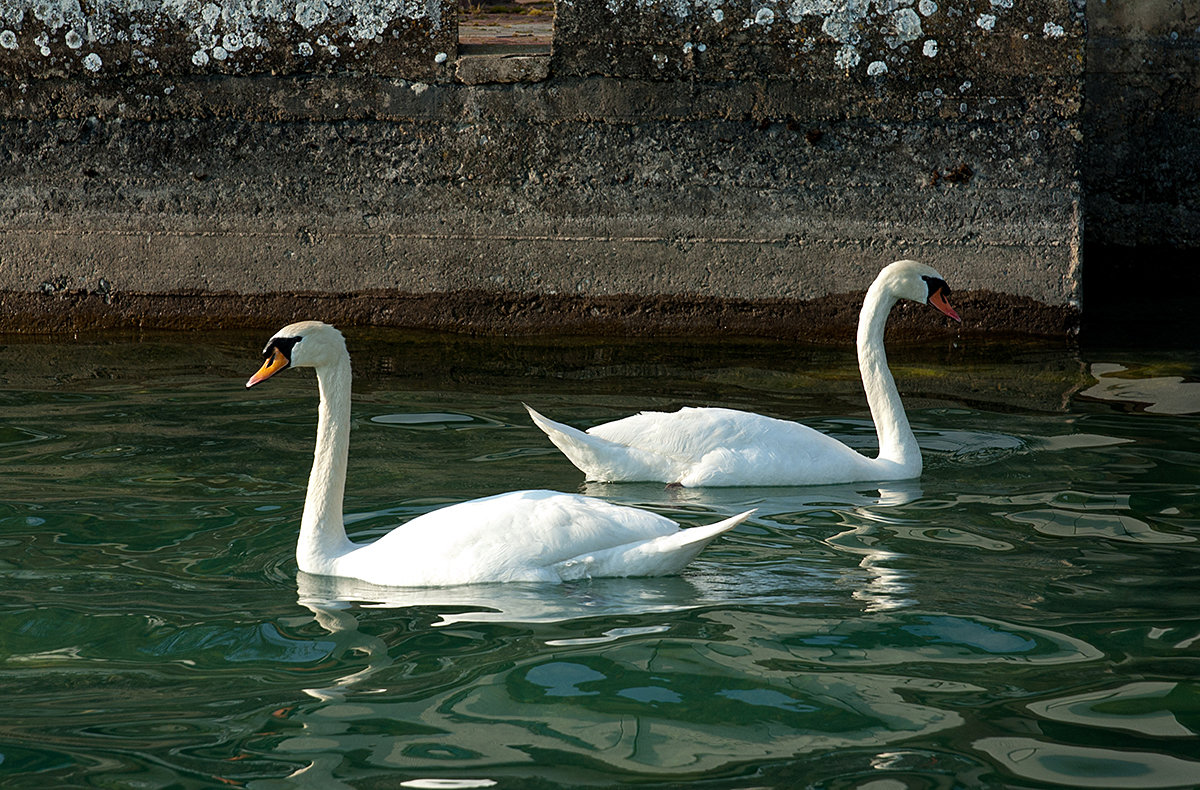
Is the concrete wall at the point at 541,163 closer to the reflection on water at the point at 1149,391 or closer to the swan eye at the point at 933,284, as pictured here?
the reflection on water at the point at 1149,391

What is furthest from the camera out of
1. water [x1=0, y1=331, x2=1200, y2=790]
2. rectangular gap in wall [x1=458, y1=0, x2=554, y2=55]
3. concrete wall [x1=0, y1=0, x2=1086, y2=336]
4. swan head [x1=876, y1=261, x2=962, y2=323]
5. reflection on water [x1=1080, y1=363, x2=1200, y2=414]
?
rectangular gap in wall [x1=458, y1=0, x2=554, y2=55]

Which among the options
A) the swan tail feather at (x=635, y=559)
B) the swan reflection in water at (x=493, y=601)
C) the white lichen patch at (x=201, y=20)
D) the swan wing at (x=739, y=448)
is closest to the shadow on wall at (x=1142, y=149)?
the swan wing at (x=739, y=448)

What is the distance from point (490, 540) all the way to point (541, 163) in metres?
4.81

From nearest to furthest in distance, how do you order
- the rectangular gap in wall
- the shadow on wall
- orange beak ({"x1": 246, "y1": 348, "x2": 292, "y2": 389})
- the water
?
the water → orange beak ({"x1": 246, "y1": 348, "x2": 292, "y2": 389}) → the rectangular gap in wall → the shadow on wall

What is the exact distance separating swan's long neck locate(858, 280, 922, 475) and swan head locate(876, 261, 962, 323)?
0.14ft

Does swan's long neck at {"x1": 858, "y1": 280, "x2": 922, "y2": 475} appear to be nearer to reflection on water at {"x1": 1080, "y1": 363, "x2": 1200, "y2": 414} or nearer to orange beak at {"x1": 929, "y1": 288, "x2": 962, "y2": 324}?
orange beak at {"x1": 929, "y1": 288, "x2": 962, "y2": 324}

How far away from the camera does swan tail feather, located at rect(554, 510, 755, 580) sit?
4773 mm

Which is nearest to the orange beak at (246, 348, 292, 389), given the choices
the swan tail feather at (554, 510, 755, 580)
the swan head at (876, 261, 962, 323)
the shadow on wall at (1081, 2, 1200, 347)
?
the swan tail feather at (554, 510, 755, 580)

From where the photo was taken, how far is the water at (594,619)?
11.6ft

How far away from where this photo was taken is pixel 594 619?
4449mm

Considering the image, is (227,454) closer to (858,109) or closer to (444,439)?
(444,439)

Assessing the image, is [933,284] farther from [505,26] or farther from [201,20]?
[505,26]

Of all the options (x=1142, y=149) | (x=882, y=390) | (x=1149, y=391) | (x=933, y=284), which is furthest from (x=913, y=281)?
(x=1142, y=149)

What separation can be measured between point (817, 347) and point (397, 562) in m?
4.88
